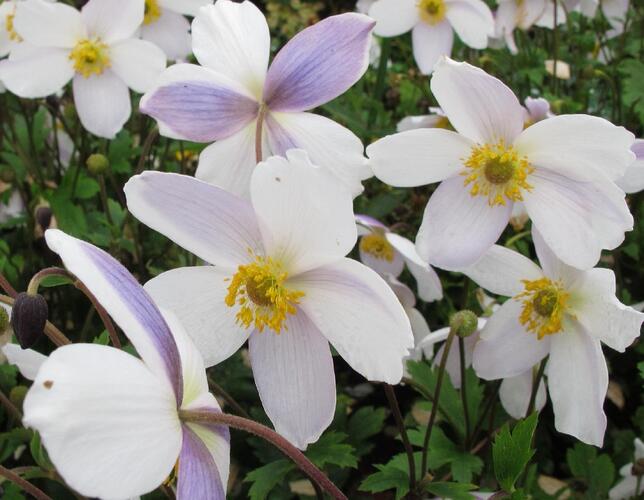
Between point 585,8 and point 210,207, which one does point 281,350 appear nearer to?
point 210,207

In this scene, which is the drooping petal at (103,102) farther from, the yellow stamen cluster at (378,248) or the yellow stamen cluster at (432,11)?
the yellow stamen cluster at (432,11)

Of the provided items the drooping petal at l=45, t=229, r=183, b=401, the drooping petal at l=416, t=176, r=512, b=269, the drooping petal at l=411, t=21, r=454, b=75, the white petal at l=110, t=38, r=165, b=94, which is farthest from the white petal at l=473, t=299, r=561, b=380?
the drooping petal at l=411, t=21, r=454, b=75

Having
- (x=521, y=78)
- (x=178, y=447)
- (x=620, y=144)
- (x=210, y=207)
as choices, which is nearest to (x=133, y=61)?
(x=210, y=207)

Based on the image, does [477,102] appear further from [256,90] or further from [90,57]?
[90,57]

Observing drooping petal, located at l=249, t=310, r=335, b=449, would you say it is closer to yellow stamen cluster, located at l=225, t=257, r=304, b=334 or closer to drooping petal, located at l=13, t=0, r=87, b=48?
yellow stamen cluster, located at l=225, t=257, r=304, b=334

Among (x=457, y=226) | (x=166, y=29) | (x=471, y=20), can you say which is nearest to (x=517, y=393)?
(x=457, y=226)
